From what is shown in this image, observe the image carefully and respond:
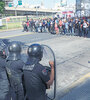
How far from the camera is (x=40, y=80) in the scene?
2434 millimetres

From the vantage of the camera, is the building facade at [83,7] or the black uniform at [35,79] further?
the building facade at [83,7]

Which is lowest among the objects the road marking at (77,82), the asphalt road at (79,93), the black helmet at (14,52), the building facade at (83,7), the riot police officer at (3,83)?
the asphalt road at (79,93)

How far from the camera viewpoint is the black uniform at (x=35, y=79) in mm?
2385

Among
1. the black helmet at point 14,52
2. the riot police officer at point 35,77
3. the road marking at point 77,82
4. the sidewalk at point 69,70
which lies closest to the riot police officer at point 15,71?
the black helmet at point 14,52

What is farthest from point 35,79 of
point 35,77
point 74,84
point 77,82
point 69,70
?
point 69,70

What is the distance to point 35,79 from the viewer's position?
240cm

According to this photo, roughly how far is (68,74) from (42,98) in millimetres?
3568

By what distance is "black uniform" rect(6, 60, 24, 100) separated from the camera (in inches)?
108

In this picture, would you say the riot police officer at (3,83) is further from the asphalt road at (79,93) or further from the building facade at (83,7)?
the building facade at (83,7)

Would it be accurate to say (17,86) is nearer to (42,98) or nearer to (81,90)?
(42,98)

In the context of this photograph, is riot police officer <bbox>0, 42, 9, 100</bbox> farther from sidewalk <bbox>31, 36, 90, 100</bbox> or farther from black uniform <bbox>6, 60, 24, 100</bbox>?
sidewalk <bbox>31, 36, 90, 100</bbox>

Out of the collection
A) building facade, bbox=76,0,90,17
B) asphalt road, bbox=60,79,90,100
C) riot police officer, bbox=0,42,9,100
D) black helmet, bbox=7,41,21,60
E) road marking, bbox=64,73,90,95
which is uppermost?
building facade, bbox=76,0,90,17

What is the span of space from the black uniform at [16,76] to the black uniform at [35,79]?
285 millimetres

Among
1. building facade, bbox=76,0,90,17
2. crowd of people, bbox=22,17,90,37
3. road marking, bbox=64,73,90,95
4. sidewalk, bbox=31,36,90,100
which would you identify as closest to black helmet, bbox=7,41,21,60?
sidewalk, bbox=31,36,90,100
